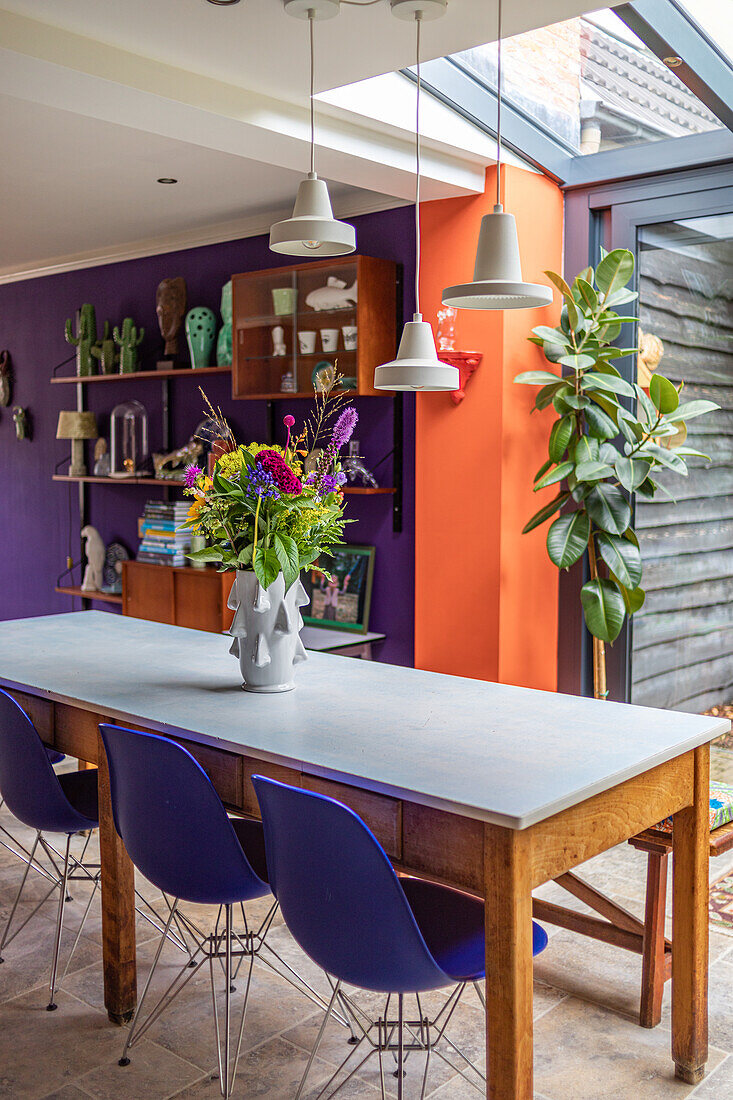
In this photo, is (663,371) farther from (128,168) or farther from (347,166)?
(128,168)

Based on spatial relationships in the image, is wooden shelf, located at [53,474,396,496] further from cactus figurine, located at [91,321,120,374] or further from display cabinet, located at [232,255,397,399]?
cactus figurine, located at [91,321,120,374]

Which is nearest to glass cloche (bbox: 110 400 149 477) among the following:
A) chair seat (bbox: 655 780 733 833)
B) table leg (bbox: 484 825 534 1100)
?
chair seat (bbox: 655 780 733 833)

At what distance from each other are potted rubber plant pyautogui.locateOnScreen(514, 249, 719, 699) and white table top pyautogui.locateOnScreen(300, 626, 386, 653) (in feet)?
3.58

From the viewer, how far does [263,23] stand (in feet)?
9.41

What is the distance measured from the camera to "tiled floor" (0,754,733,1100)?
2.39 metres

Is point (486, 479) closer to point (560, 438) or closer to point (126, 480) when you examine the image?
point (560, 438)

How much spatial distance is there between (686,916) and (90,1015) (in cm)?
157

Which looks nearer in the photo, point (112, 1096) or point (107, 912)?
point (112, 1096)

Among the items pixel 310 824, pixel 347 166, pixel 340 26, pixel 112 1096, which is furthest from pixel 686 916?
pixel 347 166

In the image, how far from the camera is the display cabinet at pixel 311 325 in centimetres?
458

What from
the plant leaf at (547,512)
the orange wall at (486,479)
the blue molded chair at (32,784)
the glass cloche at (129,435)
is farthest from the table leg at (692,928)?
the glass cloche at (129,435)

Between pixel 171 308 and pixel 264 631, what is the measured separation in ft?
11.4

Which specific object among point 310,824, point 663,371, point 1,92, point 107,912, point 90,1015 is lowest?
point 90,1015

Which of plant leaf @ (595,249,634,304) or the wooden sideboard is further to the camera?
the wooden sideboard
